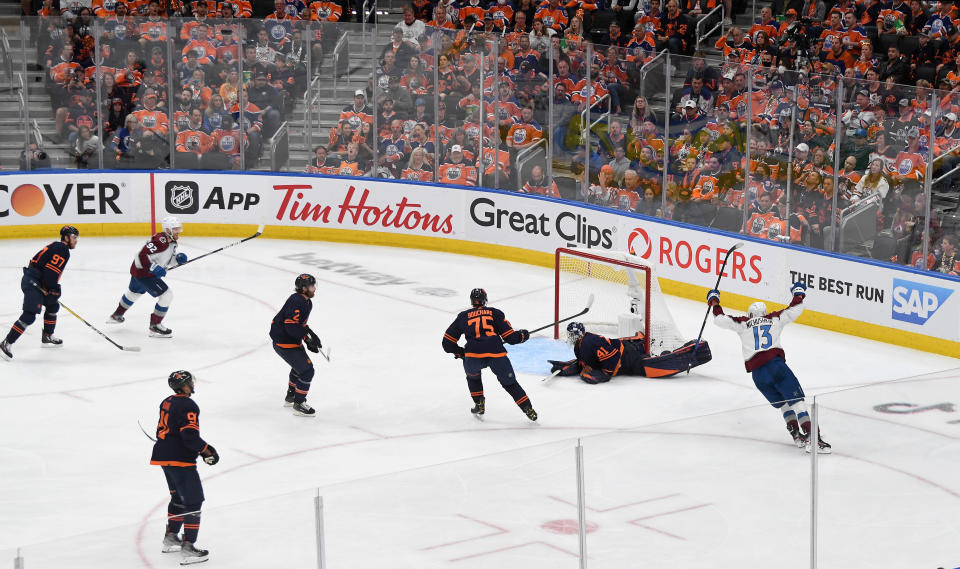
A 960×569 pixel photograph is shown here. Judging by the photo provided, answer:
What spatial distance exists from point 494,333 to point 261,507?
461 cm

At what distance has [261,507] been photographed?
581cm

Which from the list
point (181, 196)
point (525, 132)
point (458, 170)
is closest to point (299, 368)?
point (525, 132)

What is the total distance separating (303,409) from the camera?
10.7 m

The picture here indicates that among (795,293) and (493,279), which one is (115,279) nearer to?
(493,279)

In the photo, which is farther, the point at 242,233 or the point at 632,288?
the point at 242,233

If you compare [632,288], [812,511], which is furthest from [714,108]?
[812,511]

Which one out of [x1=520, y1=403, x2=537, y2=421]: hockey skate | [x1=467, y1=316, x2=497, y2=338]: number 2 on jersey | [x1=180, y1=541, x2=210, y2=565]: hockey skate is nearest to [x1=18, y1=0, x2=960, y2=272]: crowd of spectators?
[x1=520, y1=403, x2=537, y2=421]: hockey skate

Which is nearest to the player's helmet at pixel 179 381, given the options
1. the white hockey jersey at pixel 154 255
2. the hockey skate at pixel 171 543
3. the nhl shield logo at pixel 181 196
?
the hockey skate at pixel 171 543

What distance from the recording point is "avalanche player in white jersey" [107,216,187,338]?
13.0m

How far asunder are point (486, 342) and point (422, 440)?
2.88 feet

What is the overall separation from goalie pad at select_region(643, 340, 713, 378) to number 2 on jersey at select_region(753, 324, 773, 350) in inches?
80.1

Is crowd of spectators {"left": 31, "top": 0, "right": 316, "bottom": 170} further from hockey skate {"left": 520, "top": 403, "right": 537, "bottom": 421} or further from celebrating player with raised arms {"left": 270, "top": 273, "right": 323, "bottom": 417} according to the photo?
hockey skate {"left": 520, "top": 403, "right": 537, "bottom": 421}

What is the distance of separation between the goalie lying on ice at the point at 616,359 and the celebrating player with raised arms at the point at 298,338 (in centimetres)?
232

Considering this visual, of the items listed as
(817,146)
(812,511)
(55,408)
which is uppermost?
(817,146)
